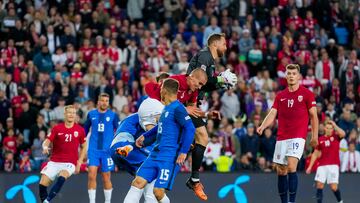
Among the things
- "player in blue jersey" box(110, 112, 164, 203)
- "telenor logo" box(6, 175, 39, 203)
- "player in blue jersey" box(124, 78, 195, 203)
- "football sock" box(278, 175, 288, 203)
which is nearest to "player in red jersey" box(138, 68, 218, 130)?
"player in blue jersey" box(110, 112, 164, 203)

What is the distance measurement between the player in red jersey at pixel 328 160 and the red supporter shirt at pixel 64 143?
17.7ft

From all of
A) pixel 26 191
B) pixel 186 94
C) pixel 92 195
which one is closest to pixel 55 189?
pixel 92 195

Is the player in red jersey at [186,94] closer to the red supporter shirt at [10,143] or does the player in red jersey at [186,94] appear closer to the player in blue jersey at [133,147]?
the player in blue jersey at [133,147]

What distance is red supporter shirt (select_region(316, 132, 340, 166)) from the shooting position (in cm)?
2523

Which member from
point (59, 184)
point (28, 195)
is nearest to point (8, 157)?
point (28, 195)

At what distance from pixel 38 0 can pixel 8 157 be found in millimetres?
6850

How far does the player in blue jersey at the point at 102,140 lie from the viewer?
2412 cm

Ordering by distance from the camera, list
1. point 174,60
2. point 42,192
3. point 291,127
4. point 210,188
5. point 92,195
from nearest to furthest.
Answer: point 291,127 < point 42,192 < point 92,195 < point 210,188 < point 174,60

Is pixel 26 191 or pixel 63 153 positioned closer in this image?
pixel 63 153

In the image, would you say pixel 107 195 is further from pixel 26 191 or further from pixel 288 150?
pixel 288 150

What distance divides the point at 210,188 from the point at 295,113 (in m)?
5.69

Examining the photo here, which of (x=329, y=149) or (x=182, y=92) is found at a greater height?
(x=182, y=92)

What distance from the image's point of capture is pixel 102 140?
79.9 feet

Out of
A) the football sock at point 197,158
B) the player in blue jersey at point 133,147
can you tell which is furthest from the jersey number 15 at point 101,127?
the football sock at point 197,158
